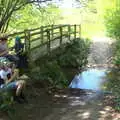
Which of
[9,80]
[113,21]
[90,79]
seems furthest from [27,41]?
[113,21]

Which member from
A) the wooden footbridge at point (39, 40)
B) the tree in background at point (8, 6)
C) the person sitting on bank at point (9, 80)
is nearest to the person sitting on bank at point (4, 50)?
the wooden footbridge at point (39, 40)

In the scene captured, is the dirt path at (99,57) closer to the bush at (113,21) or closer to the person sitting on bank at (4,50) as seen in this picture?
the bush at (113,21)

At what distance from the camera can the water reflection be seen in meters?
12.5

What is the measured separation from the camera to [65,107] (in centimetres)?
825

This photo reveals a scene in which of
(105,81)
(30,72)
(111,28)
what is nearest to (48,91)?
(30,72)

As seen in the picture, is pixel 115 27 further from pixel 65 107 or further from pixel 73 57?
pixel 65 107

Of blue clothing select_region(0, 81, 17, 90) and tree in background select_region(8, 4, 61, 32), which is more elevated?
tree in background select_region(8, 4, 61, 32)

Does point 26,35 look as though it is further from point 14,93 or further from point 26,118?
point 26,118

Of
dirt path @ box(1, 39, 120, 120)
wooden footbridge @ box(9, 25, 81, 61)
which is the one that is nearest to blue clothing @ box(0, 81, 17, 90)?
dirt path @ box(1, 39, 120, 120)

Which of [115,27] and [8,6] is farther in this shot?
[115,27]

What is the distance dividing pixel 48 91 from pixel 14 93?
2.06 meters

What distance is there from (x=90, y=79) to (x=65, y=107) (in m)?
5.71

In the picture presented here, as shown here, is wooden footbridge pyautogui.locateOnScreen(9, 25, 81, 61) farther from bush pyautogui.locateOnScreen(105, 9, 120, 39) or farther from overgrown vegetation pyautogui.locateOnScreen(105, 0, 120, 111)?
bush pyautogui.locateOnScreen(105, 9, 120, 39)

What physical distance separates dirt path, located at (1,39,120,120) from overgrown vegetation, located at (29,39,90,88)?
709 mm
